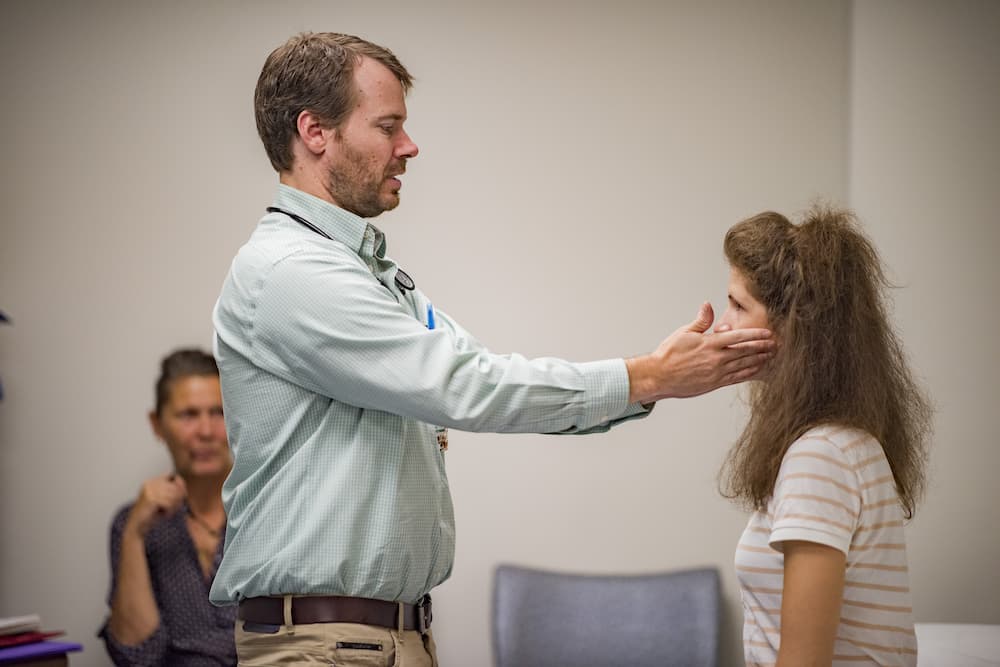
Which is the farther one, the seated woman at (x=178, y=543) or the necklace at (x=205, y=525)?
the necklace at (x=205, y=525)

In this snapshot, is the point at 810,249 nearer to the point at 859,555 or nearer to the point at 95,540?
the point at 859,555

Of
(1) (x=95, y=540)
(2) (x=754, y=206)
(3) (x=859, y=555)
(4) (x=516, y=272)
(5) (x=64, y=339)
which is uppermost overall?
(2) (x=754, y=206)

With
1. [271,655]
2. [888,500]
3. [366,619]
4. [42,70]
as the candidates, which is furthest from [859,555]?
[42,70]

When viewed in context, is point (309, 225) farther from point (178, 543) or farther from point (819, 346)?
point (178, 543)

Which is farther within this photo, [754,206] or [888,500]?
[754,206]

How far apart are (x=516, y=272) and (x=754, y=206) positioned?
2.79 ft

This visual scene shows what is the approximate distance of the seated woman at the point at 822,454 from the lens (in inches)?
55.6

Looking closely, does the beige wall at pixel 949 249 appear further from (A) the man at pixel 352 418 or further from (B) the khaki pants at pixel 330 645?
(B) the khaki pants at pixel 330 645

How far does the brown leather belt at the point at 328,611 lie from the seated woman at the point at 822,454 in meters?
0.55

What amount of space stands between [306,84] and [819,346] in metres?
0.99

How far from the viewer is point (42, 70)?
387 cm

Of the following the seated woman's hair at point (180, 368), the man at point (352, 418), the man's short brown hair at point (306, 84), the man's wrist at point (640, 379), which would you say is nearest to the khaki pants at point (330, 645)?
the man at point (352, 418)

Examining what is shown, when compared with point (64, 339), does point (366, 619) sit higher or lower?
lower

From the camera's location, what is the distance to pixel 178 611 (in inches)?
128
